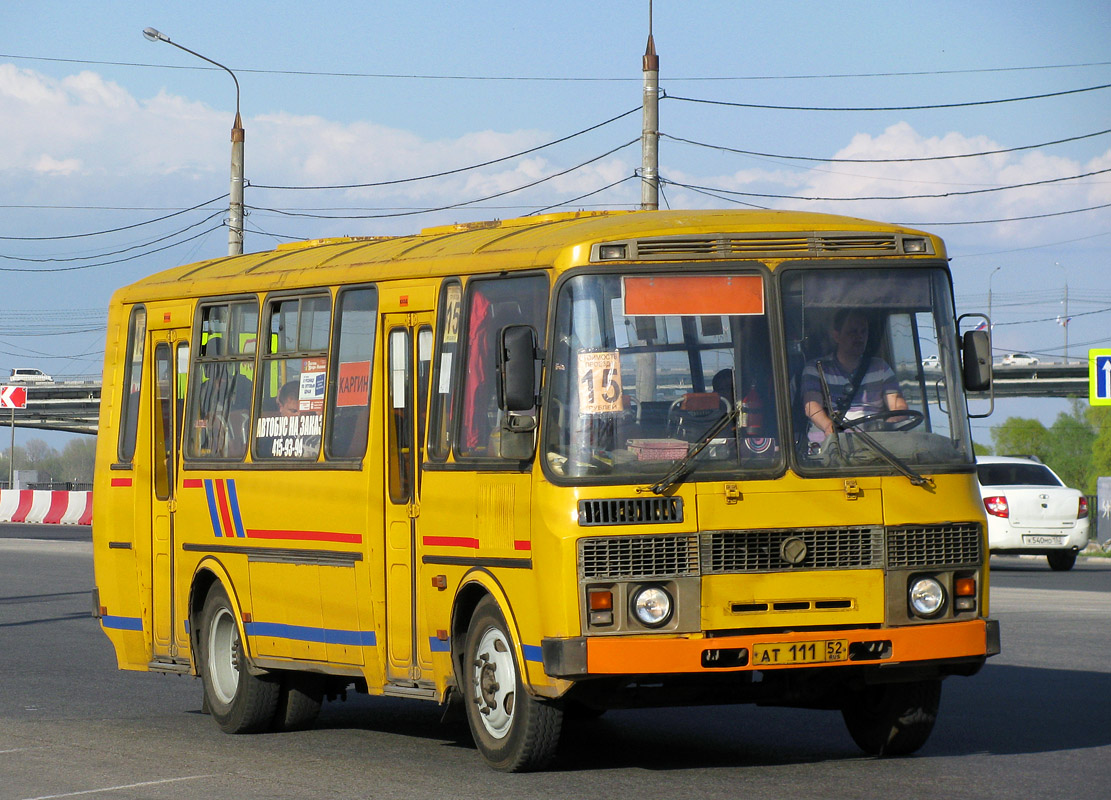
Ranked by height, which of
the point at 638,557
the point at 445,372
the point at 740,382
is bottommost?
the point at 638,557

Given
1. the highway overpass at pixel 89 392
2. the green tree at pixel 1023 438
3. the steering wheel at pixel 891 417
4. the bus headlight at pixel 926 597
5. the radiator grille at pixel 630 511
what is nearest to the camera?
the radiator grille at pixel 630 511

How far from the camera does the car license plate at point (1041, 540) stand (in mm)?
26344

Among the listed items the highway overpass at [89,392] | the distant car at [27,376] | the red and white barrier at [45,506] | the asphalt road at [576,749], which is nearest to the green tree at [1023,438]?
the highway overpass at [89,392]

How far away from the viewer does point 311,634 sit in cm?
1075

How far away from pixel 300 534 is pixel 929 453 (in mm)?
3798

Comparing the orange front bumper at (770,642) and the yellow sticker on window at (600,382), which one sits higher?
the yellow sticker on window at (600,382)

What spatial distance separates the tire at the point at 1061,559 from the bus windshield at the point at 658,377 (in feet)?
65.2

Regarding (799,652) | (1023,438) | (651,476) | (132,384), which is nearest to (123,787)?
(651,476)

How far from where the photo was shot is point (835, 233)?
9133 millimetres

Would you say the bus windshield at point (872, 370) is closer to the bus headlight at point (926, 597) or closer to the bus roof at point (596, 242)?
the bus roof at point (596, 242)

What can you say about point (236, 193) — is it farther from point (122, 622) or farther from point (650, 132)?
point (122, 622)

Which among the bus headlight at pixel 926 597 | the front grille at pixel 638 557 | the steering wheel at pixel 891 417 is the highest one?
the steering wheel at pixel 891 417

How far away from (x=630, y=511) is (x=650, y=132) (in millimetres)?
16144

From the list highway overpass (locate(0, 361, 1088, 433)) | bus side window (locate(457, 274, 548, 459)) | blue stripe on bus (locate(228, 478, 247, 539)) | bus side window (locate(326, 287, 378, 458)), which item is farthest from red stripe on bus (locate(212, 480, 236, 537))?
highway overpass (locate(0, 361, 1088, 433))
